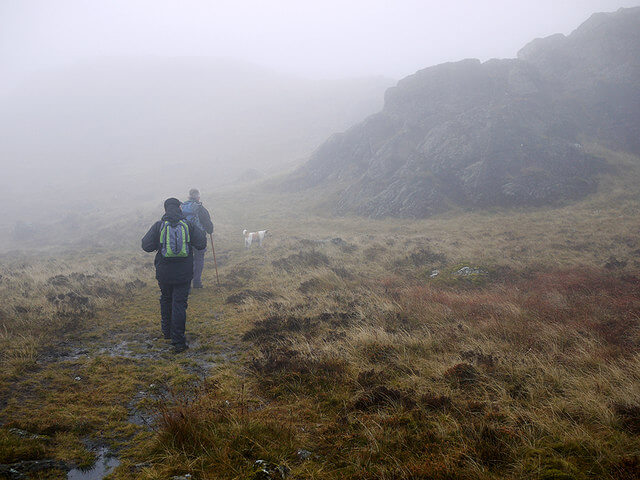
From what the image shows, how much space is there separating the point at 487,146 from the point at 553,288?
2087 cm

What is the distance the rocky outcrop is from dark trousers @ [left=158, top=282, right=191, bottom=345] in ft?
64.3

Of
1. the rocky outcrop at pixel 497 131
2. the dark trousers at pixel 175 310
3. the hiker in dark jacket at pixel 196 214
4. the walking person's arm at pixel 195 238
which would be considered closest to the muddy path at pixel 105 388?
the dark trousers at pixel 175 310

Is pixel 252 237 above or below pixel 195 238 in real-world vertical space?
below

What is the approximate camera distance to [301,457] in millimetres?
2840

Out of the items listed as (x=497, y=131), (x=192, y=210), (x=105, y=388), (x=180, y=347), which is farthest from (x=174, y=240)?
(x=497, y=131)

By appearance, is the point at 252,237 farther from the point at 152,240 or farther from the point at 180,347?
the point at 180,347

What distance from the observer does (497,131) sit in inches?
1022

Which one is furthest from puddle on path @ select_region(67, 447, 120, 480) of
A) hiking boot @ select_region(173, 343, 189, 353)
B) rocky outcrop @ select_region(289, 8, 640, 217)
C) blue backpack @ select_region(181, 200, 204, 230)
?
rocky outcrop @ select_region(289, 8, 640, 217)

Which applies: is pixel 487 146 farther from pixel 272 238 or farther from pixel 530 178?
pixel 272 238

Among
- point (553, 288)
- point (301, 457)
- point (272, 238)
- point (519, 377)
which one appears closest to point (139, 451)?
point (301, 457)

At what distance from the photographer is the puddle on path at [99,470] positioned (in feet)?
9.13

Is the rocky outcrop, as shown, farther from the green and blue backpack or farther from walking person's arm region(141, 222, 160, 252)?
walking person's arm region(141, 222, 160, 252)

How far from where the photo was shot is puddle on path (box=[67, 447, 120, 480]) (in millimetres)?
2783

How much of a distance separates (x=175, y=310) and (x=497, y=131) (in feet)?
93.3
